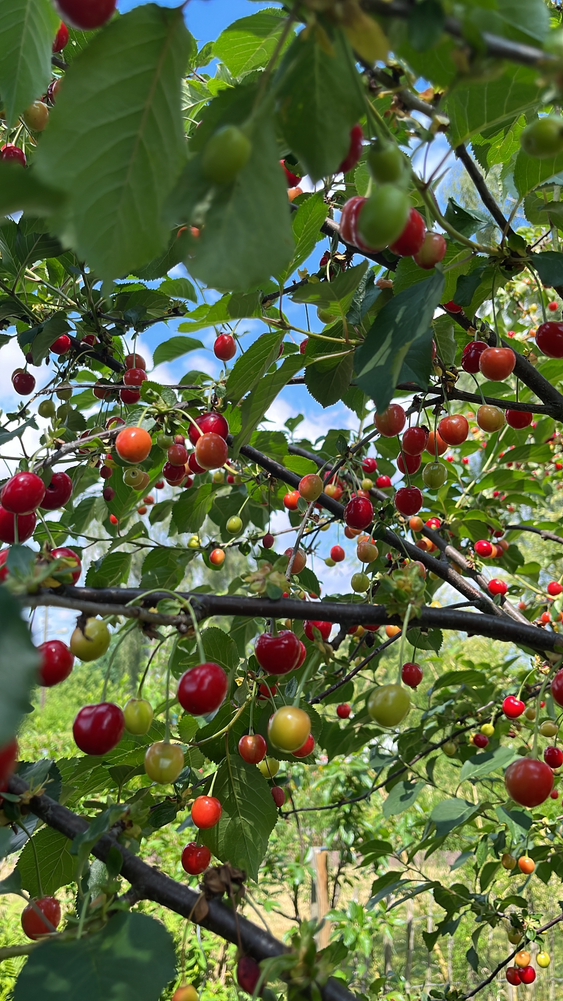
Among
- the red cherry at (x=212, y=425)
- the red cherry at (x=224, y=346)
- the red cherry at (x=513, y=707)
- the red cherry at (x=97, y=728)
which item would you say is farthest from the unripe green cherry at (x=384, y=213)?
the red cherry at (x=513, y=707)

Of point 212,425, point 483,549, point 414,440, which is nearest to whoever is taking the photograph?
point 414,440

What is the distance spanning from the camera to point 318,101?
2.34 feet

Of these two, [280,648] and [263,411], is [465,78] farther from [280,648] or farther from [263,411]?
[263,411]

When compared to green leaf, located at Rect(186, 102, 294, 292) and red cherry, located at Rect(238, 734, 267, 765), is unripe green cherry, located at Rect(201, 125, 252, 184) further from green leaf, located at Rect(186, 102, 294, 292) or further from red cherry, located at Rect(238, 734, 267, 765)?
red cherry, located at Rect(238, 734, 267, 765)

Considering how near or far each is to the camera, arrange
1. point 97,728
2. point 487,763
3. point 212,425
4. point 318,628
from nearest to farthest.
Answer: point 97,728 < point 212,425 < point 318,628 < point 487,763

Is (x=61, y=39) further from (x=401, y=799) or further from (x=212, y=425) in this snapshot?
(x=401, y=799)

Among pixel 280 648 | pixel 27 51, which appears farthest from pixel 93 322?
pixel 280 648

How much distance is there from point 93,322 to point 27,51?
113 centimetres

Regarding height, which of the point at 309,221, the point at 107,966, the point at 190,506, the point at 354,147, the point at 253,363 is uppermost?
the point at 190,506

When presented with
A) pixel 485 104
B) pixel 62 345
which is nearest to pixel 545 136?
pixel 485 104

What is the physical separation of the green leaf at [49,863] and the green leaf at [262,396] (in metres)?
0.92

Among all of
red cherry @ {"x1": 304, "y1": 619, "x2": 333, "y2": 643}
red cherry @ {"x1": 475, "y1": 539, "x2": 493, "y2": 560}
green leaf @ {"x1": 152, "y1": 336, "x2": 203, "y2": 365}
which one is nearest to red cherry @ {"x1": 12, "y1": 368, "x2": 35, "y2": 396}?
green leaf @ {"x1": 152, "y1": 336, "x2": 203, "y2": 365}

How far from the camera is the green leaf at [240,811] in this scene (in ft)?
5.55

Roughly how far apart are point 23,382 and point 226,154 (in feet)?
6.89
